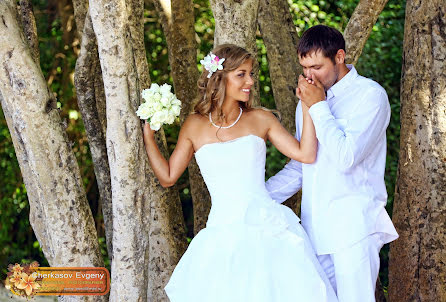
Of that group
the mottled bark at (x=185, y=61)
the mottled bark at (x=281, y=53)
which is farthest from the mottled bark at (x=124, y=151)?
the mottled bark at (x=281, y=53)

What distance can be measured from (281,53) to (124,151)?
1.82 meters

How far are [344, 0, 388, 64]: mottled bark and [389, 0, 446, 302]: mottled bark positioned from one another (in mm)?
234

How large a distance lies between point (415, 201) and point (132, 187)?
194 centimetres

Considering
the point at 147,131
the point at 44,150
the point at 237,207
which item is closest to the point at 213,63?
the point at 147,131

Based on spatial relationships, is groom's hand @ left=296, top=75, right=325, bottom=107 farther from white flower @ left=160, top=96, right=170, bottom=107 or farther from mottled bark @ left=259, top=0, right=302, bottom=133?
mottled bark @ left=259, top=0, right=302, bottom=133

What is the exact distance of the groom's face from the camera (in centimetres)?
329

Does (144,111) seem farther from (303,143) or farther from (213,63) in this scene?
(303,143)

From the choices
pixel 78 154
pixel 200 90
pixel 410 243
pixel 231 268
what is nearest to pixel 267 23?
pixel 200 90

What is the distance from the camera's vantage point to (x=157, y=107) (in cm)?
333

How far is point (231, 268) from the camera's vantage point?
10.4 ft

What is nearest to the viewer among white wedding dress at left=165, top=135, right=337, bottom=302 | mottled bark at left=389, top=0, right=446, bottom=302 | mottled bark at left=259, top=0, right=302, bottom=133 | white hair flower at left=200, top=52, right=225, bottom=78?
white wedding dress at left=165, top=135, right=337, bottom=302

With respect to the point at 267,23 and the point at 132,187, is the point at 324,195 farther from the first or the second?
the point at 267,23

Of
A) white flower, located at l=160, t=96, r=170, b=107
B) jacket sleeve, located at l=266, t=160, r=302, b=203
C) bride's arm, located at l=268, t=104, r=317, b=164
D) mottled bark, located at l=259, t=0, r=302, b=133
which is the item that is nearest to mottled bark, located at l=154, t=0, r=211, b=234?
mottled bark, located at l=259, t=0, r=302, b=133

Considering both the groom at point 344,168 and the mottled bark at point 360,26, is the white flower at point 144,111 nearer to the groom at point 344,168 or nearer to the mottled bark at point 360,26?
the groom at point 344,168
